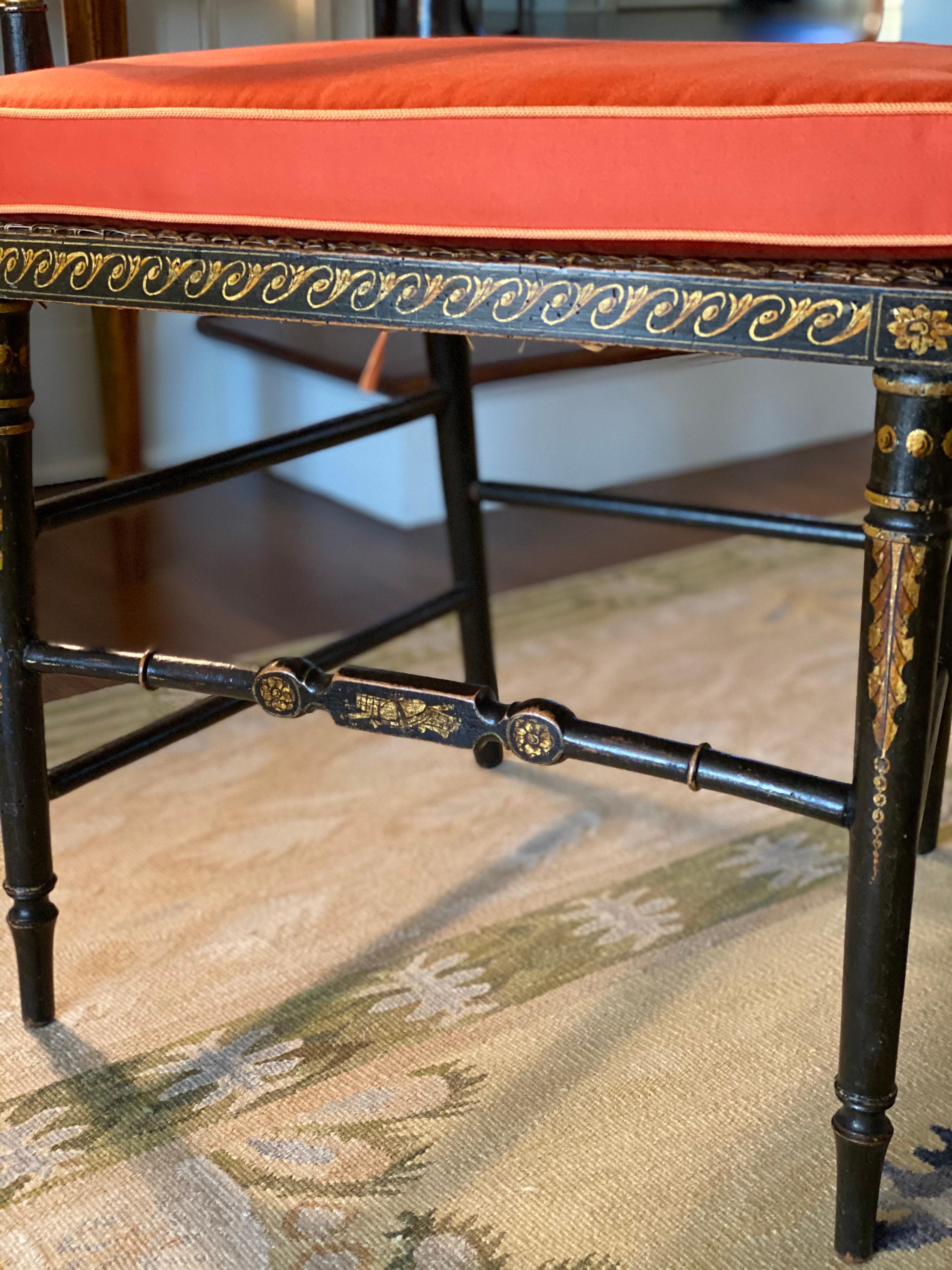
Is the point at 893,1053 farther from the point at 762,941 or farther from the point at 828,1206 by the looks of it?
the point at 762,941

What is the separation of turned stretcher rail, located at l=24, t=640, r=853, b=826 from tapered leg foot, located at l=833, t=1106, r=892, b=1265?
0.15m

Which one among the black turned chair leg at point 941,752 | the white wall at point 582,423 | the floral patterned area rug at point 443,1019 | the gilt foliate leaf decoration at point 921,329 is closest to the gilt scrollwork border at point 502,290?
the gilt foliate leaf decoration at point 921,329

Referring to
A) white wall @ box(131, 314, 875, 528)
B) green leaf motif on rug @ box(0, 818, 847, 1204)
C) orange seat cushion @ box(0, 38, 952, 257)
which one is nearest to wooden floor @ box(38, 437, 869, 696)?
white wall @ box(131, 314, 875, 528)

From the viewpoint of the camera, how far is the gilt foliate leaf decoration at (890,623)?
554 millimetres

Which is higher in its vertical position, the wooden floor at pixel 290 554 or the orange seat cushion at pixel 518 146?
the orange seat cushion at pixel 518 146

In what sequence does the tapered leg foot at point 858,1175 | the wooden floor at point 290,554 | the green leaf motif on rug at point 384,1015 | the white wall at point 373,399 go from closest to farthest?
1. the tapered leg foot at point 858,1175
2. the green leaf motif on rug at point 384,1015
3. the white wall at point 373,399
4. the wooden floor at point 290,554

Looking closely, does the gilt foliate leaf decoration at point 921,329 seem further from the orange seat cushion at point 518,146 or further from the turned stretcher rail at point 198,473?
the turned stretcher rail at point 198,473

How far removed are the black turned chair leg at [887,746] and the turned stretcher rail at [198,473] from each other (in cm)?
42

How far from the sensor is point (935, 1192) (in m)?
0.69

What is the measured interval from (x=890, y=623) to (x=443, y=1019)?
1.37 ft

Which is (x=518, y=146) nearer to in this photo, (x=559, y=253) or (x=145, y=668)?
(x=559, y=253)

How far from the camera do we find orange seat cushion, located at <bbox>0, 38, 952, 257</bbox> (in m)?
0.51

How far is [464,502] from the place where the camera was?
1.11 meters

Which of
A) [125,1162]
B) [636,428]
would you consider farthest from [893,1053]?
[636,428]
